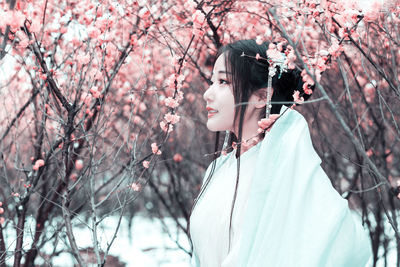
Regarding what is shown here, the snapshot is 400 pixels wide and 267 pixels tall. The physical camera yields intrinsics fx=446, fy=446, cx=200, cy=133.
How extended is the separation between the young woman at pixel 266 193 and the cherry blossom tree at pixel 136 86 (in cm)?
12

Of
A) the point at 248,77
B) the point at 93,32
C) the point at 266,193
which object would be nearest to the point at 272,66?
the point at 248,77

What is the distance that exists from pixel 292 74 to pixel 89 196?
107 cm

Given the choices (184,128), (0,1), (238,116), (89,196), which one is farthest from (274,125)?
(184,128)

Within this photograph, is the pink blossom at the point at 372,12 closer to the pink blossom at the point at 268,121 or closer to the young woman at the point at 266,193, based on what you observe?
the young woman at the point at 266,193

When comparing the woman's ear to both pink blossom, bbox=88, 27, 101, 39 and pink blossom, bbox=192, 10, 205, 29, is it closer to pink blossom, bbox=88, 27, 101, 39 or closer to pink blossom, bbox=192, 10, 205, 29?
pink blossom, bbox=192, 10, 205, 29

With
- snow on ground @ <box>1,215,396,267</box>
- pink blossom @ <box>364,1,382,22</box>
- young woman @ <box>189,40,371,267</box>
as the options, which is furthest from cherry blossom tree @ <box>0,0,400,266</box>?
snow on ground @ <box>1,215,396,267</box>

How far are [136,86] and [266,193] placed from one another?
6.61 feet

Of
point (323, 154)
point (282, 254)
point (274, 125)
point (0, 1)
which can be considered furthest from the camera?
point (323, 154)

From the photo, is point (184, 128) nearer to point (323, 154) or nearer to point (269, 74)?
point (323, 154)

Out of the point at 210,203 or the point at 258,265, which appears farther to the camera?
the point at 210,203

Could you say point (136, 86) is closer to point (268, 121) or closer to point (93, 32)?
point (93, 32)

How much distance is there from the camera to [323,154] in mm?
3967

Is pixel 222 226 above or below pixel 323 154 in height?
below

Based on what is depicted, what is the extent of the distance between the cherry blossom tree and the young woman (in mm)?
122
